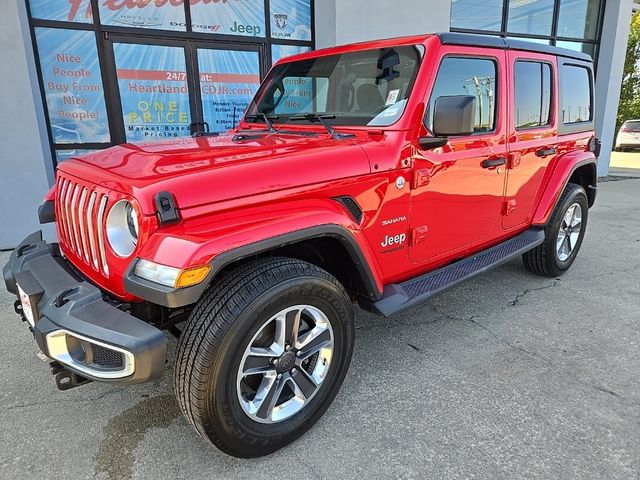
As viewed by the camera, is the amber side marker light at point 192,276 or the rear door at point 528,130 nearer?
the amber side marker light at point 192,276

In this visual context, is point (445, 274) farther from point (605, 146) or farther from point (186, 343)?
point (605, 146)

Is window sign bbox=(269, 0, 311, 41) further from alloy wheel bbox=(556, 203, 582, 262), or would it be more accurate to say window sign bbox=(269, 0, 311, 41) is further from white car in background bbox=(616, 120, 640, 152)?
white car in background bbox=(616, 120, 640, 152)

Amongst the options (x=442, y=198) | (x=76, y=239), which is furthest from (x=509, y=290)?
(x=76, y=239)

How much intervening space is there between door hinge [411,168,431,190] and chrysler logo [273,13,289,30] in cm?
516

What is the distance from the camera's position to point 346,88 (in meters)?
3.02

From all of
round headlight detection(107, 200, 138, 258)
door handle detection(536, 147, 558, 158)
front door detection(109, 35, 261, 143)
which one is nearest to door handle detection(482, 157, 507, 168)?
door handle detection(536, 147, 558, 158)

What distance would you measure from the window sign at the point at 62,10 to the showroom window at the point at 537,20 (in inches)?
244

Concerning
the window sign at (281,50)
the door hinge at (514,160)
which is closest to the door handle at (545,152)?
the door hinge at (514,160)

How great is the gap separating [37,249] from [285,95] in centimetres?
197

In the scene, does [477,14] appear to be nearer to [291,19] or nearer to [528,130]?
[291,19]

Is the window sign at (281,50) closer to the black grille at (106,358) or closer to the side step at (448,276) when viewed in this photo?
the side step at (448,276)

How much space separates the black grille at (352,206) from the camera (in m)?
2.33

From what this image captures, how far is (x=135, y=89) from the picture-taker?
6.10 metres

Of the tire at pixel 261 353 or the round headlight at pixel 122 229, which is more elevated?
the round headlight at pixel 122 229
